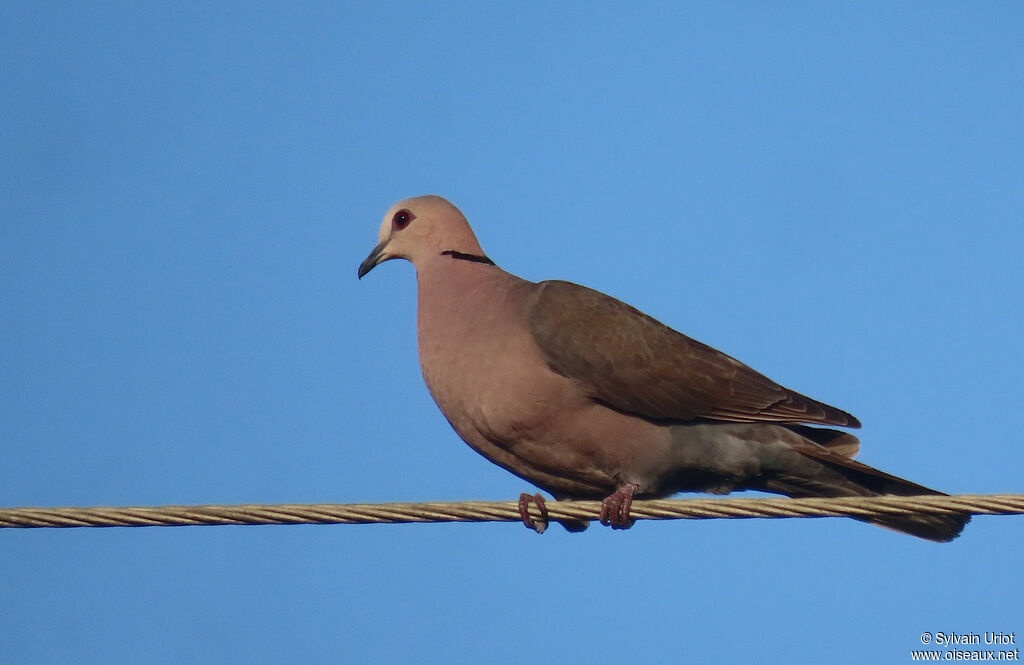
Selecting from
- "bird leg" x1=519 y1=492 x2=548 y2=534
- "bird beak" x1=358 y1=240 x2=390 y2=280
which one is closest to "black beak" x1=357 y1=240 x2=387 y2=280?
"bird beak" x1=358 y1=240 x2=390 y2=280

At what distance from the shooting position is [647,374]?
5004 millimetres

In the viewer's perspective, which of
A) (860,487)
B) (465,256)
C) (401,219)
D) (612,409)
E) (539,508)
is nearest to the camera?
(539,508)

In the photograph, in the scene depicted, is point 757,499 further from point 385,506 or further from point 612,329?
point 612,329

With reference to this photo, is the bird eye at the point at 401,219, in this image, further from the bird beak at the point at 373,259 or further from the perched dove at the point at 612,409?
the perched dove at the point at 612,409

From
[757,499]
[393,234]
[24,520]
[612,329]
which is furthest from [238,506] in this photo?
[393,234]

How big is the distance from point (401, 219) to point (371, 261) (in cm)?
25

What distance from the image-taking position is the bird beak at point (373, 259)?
5902mm

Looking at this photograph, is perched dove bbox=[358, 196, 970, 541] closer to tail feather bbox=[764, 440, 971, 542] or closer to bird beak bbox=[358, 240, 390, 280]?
tail feather bbox=[764, 440, 971, 542]

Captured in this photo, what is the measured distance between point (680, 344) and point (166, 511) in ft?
8.14

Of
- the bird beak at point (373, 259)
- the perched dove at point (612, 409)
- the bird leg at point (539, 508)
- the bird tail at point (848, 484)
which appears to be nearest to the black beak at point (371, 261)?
the bird beak at point (373, 259)

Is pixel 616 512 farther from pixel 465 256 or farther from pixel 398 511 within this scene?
pixel 465 256

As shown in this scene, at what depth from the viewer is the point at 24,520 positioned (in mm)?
3408

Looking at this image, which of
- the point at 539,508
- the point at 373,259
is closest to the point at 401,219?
the point at 373,259

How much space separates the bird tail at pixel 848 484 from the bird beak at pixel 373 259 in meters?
2.08
